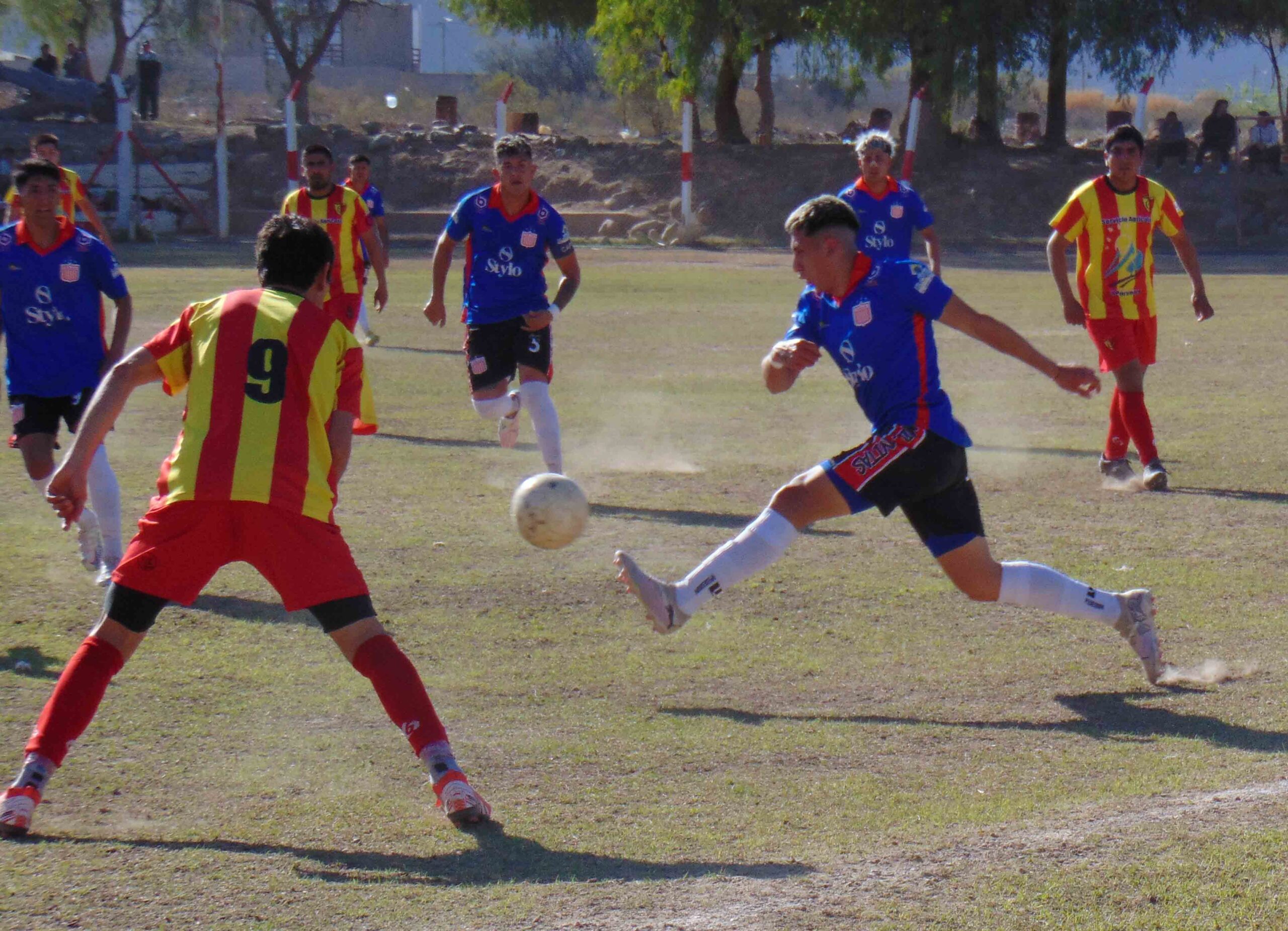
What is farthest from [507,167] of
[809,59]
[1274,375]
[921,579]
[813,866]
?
[809,59]

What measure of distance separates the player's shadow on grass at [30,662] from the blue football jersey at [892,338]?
10.2 ft

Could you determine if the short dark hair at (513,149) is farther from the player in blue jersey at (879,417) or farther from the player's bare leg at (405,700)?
the player's bare leg at (405,700)

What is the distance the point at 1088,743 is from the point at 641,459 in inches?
223

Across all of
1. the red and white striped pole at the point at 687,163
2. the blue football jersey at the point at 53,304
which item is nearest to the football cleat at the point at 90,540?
the blue football jersey at the point at 53,304

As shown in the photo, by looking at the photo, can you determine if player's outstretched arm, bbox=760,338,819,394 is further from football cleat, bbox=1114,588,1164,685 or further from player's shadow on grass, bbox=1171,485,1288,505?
player's shadow on grass, bbox=1171,485,1288,505

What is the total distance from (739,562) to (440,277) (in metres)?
4.76

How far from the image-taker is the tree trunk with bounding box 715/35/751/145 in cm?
3922

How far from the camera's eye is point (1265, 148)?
35.3 metres

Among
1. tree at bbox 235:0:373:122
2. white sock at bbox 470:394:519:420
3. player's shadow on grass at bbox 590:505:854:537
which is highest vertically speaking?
tree at bbox 235:0:373:122

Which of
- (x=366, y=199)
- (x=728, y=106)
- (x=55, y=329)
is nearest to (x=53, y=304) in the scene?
(x=55, y=329)

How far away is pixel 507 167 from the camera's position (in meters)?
8.68

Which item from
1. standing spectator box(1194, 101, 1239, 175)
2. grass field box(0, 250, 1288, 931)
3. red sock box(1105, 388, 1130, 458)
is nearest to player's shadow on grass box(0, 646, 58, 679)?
grass field box(0, 250, 1288, 931)

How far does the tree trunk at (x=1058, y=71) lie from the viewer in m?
34.5

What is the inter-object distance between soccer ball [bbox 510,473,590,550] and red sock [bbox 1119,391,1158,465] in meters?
4.82
